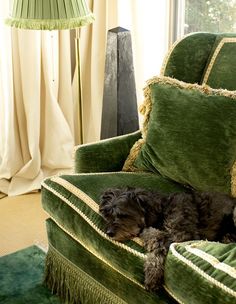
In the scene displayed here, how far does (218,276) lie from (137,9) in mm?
2023

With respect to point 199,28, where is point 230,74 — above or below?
below

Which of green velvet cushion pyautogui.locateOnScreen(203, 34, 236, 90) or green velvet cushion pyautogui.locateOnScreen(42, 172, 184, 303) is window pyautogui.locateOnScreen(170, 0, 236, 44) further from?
green velvet cushion pyautogui.locateOnScreen(42, 172, 184, 303)

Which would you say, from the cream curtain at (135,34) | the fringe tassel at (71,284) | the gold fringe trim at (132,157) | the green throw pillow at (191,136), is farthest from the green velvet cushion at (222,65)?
the fringe tassel at (71,284)

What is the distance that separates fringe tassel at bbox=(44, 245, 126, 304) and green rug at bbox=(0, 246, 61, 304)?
6 centimetres

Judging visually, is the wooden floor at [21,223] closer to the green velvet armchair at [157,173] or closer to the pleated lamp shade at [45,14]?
the green velvet armchair at [157,173]

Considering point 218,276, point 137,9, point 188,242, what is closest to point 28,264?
point 188,242

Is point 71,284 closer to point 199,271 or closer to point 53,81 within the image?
point 199,271

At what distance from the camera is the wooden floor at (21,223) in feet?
8.58

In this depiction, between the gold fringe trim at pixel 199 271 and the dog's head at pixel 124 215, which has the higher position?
the dog's head at pixel 124 215

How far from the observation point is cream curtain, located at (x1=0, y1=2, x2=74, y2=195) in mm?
3055

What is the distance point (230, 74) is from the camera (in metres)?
2.18

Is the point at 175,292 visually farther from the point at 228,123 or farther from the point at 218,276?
the point at 228,123

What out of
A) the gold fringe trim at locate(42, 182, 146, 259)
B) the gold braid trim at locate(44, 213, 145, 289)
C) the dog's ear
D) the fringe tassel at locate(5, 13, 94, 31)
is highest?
the fringe tassel at locate(5, 13, 94, 31)

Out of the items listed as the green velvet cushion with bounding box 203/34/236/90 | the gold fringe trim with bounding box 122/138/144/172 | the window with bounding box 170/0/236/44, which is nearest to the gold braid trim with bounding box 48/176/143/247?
the gold fringe trim with bounding box 122/138/144/172
